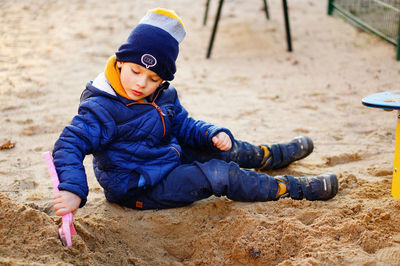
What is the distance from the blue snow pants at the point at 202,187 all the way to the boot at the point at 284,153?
1.32 feet

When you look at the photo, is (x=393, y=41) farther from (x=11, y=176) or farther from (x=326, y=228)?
(x=11, y=176)

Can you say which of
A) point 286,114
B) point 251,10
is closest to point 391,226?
point 286,114

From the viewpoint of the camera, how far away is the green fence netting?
5547 mm

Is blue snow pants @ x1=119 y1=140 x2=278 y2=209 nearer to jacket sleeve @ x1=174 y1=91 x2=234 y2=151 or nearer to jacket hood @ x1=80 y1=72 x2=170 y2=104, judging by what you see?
jacket sleeve @ x1=174 y1=91 x2=234 y2=151

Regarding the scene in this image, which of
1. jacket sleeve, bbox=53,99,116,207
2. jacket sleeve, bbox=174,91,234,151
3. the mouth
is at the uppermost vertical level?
the mouth

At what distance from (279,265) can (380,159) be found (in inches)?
57.4

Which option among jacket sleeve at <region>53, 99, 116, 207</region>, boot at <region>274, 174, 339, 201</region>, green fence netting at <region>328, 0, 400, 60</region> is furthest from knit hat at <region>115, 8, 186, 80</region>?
green fence netting at <region>328, 0, 400, 60</region>

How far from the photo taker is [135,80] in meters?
2.19

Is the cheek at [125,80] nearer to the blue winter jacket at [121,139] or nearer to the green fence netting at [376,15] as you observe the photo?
the blue winter jacket at [121,139]

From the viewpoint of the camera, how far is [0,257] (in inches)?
67.4

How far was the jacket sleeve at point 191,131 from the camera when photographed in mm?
2564

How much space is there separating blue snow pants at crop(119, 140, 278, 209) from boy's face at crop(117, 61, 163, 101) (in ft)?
1.50

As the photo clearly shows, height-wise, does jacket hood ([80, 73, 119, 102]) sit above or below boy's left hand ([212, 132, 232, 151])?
above

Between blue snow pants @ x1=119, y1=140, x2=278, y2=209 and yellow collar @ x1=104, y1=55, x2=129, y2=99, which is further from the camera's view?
blue snow pants @ x1=119, y1=140, x2=278, y2=209
